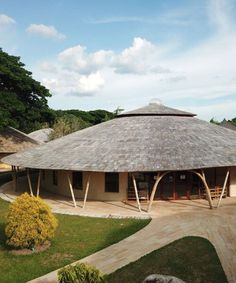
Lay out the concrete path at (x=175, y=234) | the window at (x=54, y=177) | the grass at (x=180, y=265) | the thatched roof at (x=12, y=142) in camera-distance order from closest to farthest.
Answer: the grass at (x=180, y=265), the concrete path at (x=175, y=234), the window at (x=54, y=177), the thatched roof at (x=12, y=142)

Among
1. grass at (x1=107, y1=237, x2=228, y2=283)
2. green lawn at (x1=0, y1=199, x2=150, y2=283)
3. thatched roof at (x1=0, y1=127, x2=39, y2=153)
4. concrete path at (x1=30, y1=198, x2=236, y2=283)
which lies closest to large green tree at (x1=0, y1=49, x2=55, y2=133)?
thatched roof at (x1=0, y1=127, x2=39, y2=153)

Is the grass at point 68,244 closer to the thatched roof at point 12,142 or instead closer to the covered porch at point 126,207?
the covered porch at point 126,207

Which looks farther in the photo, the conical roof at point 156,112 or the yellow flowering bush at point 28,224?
the conical roof at point 156,112

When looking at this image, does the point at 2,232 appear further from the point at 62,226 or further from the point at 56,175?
the point at 56,175

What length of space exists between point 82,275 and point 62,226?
→ 8704mm

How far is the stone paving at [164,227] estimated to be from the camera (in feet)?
42.1

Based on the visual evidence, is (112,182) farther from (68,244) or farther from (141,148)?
(68,244)

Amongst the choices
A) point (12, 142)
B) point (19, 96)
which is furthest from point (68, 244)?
point (12, 142)

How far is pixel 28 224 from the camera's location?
537 inches

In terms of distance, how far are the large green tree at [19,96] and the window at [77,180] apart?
399 inches

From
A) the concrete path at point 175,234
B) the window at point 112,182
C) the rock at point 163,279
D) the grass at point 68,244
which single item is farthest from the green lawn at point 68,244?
the rock at point 163,279

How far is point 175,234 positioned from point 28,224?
19.9ft

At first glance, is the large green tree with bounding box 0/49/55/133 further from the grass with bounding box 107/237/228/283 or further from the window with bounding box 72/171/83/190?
the grass with bounding box 107/237/228/283

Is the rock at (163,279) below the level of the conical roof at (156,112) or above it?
below
